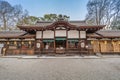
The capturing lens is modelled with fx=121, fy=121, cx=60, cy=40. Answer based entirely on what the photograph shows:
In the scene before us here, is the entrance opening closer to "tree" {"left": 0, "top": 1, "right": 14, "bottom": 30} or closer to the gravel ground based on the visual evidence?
the gravel ground

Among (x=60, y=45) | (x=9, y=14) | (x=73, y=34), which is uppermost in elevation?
(x=9, y=14)

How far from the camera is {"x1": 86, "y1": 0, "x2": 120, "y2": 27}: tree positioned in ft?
84.3

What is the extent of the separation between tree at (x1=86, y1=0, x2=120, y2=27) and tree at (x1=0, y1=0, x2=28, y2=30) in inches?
644

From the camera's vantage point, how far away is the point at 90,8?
91.9 ft

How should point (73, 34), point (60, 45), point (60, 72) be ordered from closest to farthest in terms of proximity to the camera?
point (60, 72), point (73, 34), point (60, 45)

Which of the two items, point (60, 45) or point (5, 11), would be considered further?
point (5, 11)

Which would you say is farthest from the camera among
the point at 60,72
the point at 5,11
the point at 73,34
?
the point at 5,11

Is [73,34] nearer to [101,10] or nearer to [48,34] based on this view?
[48,34]

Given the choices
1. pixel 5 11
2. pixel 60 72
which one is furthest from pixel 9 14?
pixel 60 72

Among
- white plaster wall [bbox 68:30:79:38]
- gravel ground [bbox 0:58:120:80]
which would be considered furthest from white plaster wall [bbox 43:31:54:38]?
gravel ground [bbox 0:58:120:80]

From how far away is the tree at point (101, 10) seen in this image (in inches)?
1011

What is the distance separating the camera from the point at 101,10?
1040 inches

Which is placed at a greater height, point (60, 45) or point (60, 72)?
point (60, 45)

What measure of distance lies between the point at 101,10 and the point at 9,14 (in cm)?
2023
